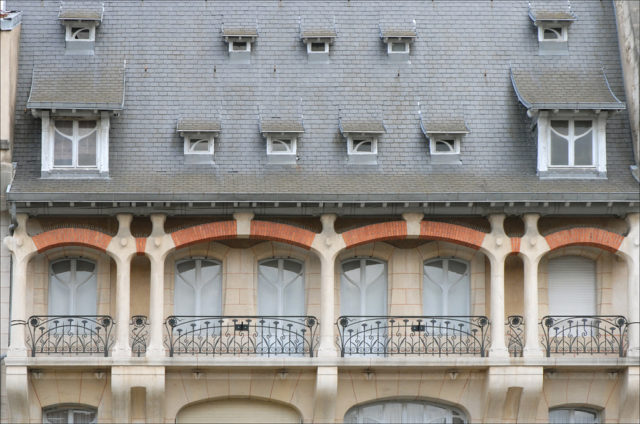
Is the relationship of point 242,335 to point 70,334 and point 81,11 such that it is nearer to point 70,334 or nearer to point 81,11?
point 70,334

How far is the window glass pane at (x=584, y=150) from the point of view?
40219mm

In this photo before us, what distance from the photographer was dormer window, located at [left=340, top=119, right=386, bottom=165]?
132 feet

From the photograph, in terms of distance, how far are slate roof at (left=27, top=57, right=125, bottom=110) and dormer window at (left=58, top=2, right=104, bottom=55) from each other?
39cm

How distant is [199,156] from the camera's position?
4022 cm

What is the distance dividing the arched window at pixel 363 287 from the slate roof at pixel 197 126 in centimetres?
456

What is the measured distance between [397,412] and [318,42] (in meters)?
9.66

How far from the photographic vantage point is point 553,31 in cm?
4281

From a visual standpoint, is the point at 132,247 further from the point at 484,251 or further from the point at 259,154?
the point at 484,251

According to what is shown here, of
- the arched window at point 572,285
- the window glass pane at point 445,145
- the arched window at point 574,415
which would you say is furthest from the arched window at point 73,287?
the arched window at point 574,415

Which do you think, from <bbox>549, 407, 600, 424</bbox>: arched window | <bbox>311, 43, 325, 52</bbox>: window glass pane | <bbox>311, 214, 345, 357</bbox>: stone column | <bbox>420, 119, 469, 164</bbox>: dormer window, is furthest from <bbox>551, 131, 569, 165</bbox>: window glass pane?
<bbox>311, 43, 325, 52</bbox>: window glass pane

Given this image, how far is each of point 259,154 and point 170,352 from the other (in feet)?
17.6

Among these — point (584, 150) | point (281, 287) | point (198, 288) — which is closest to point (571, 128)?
point (584, 150)

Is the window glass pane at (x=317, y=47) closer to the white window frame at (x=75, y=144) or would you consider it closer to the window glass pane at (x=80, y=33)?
the window glass pane at (x=80, y=33)

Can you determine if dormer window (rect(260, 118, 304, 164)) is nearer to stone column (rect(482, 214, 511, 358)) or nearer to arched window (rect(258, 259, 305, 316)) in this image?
arched window (rect(258, 259, 305, 316))
